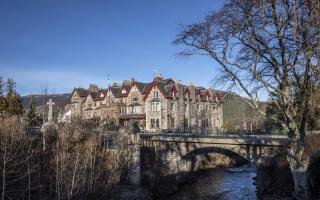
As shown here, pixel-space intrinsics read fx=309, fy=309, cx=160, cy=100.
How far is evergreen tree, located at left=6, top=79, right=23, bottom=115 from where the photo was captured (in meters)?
47.9

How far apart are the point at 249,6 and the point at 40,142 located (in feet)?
75.1

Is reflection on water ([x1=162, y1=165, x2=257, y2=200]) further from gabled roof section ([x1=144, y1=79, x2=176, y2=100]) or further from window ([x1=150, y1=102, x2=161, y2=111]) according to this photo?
gabled roof section ([x1=144, y1=79, x2=176, y2=100])

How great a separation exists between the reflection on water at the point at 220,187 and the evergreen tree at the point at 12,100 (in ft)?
99.2

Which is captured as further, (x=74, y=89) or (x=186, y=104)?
(x=74, y=89)

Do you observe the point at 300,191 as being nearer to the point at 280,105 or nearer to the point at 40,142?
the point at 280,105

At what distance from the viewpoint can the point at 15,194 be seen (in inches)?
758

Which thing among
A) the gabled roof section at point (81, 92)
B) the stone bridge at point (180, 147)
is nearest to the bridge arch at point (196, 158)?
the stone bridge at point (180, 147)

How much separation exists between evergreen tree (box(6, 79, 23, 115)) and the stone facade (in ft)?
31.4

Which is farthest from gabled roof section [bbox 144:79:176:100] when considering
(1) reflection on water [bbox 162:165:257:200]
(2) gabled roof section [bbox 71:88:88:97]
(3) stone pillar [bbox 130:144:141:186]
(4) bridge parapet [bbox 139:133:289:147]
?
(3) stone pillar [bbox 130:144:141:186]

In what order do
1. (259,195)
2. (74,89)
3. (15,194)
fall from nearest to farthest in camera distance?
(15,194) → (259,195) → (74,89)

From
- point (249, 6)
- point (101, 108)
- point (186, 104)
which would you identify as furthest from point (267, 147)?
point (101, 108)

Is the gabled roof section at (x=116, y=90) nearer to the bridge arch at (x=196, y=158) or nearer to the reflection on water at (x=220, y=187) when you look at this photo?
the bridge arch at (x=196, y=158)

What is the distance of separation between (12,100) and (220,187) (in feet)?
117

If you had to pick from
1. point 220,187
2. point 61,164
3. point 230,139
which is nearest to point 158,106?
point 220,187
